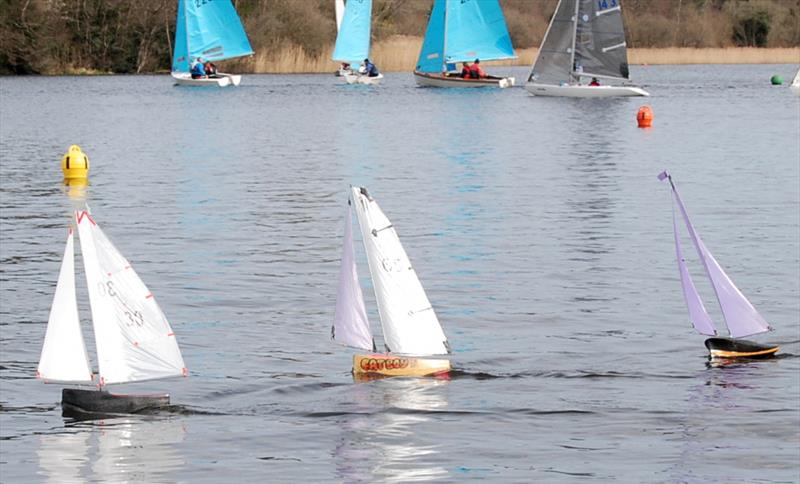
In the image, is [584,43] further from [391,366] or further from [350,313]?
[391,366]

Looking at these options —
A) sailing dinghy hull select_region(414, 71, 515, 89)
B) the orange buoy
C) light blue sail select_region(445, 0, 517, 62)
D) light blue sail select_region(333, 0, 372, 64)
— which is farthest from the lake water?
light blue sail select_region(333, 0, 372, 64)

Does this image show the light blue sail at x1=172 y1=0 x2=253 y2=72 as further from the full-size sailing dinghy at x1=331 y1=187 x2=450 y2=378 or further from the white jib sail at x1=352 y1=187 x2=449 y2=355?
the white jib sail at x1=352 y1=187 x2=449 y2=355

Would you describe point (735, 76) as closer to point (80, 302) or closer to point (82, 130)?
point (82, 130)

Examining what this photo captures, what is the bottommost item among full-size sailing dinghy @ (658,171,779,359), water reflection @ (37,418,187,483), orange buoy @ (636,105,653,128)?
water reflection @ (37,418,187,483)

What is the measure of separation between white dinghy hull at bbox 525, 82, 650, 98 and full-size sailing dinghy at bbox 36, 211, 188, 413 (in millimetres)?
61030

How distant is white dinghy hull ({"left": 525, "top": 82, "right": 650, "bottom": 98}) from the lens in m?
77.1

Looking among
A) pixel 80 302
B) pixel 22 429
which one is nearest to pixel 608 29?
pixel 80 302

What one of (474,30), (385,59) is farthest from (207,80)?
(385,59)

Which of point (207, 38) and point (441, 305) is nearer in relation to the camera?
point (441, 305)

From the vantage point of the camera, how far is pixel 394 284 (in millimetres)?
18656

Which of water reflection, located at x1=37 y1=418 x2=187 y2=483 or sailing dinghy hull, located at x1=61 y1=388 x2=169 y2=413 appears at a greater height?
sailing dinghy hull, located at x1=61 y1=388 x2=169 y2=413

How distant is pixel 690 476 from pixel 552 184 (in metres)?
26.6

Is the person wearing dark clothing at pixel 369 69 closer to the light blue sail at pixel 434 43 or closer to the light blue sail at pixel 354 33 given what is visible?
the light blue sail at pixel 354 33

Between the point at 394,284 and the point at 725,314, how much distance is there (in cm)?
468
